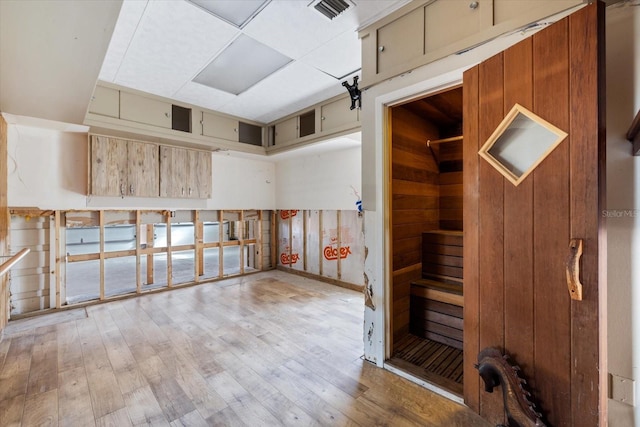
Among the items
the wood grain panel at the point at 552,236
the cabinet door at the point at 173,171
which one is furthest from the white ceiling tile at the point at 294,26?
the cabinet door at the point at 173,171

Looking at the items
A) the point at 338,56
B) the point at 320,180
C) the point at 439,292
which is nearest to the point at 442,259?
the point at 439,292

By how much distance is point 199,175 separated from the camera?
451 cm

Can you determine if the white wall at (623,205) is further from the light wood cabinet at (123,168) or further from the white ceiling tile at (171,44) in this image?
the light wood cabinet at (123,168)

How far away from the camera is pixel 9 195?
3.23 m

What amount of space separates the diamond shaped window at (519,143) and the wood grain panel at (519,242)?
0.18 ft

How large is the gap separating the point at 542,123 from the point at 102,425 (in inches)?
111

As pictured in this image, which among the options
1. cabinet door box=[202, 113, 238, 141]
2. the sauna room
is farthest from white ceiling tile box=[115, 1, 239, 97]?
the sauna room

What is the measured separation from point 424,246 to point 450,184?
33.9 inches

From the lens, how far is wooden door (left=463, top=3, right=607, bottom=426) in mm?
1106

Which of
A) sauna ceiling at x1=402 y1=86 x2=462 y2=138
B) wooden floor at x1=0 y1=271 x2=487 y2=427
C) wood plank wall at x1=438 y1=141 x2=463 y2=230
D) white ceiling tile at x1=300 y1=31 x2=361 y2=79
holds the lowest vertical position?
wooden floor at x1=0 y1=271 x2=487 y2=427

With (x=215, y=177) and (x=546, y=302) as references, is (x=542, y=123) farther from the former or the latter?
(x=215, y=177)

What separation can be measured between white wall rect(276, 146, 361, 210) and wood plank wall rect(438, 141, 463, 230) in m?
Result: 1.35

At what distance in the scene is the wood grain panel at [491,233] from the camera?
1.46 meters

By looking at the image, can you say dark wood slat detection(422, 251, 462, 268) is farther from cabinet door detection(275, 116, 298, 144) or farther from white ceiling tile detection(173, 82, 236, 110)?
white ceiling tile detection(173, 82, 236, 110)
